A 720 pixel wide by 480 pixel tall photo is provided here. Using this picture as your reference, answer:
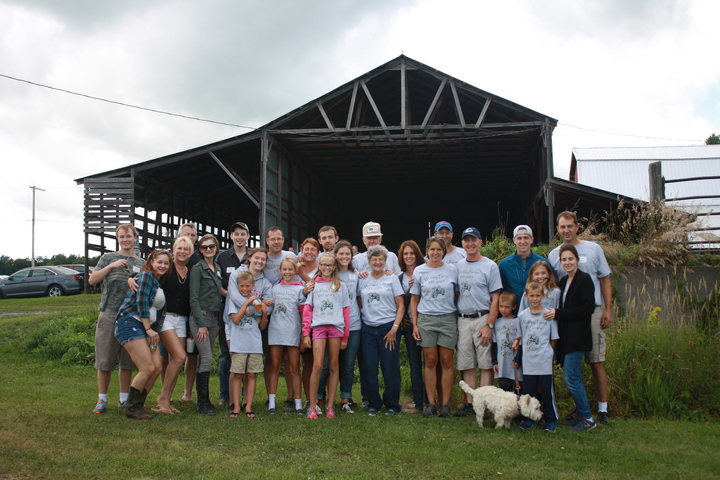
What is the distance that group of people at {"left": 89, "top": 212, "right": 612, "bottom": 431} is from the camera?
4867mm

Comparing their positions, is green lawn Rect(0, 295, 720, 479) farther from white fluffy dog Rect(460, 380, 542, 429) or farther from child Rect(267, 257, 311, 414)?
child Rect(267, 257, 311, 414)

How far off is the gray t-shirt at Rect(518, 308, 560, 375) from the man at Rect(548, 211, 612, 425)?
401 millimetres

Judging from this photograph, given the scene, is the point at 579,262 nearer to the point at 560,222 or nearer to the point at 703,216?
the point at 560,222

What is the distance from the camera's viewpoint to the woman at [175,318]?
17.1ft

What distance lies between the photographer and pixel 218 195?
766 inches

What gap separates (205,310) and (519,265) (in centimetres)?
304

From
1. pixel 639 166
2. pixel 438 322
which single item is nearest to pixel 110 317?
pixel 438 322

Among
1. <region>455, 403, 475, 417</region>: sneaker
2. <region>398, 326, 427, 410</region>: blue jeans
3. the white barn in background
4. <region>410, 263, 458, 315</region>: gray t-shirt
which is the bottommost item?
<region>455, 403, 475, 417</region>: sneaker

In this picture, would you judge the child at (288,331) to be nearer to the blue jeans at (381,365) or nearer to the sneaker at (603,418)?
the blue jeans at (381,365)

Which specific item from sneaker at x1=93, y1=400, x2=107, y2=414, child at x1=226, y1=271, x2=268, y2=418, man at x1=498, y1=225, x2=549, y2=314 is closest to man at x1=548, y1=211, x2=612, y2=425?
man at x1=498, y1=225, x2=549, y2=314

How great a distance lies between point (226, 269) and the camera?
5.94m

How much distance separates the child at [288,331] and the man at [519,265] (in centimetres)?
188

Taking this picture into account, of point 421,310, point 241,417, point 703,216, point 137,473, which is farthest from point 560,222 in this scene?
point 703,216

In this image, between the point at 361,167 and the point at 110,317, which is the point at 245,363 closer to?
the point at 110,317
